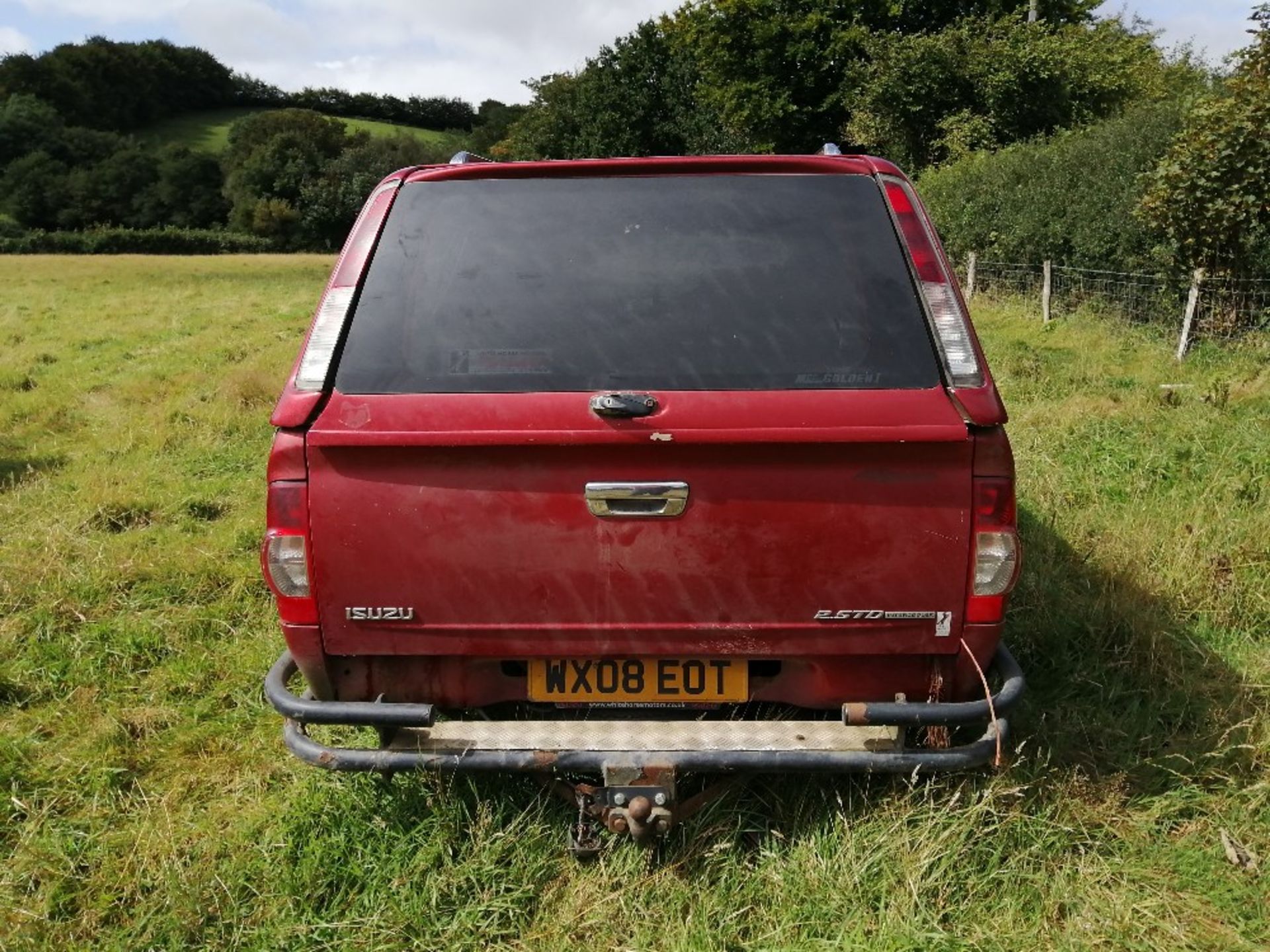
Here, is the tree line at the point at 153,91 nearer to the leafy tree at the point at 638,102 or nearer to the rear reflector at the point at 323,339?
the leafy tree at the point at 638,102

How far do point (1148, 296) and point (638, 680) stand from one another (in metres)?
11.3

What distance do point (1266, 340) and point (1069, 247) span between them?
5244mm

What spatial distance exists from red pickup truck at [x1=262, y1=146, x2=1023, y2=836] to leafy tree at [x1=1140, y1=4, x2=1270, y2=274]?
29.0 ft

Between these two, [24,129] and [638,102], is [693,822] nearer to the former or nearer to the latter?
[638,102]

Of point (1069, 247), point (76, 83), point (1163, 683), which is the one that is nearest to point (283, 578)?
point (1163, 683)

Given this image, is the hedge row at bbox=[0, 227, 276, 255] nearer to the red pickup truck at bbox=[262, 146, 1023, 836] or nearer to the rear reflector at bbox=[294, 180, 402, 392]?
the rear reflector at bbox=[294, 180, 402, 392]

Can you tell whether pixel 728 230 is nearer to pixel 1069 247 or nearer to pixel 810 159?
pixel 810 159

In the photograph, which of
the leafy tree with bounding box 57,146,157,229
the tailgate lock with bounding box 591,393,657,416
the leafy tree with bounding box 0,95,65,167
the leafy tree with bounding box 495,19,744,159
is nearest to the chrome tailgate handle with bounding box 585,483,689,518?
the tailgate lock with bounding box 591,393,657,416

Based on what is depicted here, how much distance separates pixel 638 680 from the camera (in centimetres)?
258

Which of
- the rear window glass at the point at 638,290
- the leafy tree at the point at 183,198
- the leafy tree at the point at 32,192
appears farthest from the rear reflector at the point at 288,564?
the leafy tree at the point at 32,192

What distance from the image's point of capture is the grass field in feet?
8.21

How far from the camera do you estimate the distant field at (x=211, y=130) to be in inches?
3221

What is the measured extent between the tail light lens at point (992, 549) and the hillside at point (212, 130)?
264ft

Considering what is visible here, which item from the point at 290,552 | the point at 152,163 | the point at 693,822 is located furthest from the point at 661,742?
the point at 152,163
